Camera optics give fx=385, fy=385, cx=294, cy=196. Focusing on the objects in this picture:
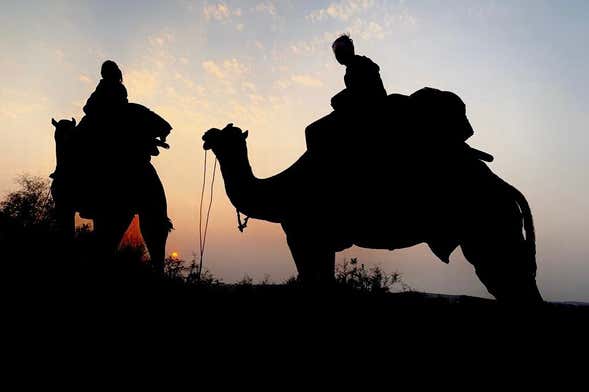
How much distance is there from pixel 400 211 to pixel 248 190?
2053mm

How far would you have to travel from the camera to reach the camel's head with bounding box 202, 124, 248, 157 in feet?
17.7

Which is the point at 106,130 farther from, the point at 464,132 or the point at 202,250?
the point at 464,132

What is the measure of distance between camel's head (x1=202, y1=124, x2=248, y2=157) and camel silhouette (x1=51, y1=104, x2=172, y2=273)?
2364 mm

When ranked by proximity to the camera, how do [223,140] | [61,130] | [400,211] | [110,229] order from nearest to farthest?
1. [400,211]
2. [223,140]
3. [110,229]
4. [61,130]


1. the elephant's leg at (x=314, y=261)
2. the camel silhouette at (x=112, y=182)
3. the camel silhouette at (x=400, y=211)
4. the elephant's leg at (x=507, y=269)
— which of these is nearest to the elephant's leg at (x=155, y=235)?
the camel silhouette at (x=112, y=182)

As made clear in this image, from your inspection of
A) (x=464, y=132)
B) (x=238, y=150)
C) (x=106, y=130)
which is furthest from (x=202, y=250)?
(x=464, y=132)

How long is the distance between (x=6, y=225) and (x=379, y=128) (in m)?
7.83

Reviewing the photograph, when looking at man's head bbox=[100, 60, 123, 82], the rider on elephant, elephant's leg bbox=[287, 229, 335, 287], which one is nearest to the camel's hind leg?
the rider on elephant

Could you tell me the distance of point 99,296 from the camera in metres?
3.67

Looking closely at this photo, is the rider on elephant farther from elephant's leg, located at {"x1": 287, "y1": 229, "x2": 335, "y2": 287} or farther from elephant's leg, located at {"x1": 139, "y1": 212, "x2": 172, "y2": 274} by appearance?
elephant's leg, located at {"x1": 287, "y1": 229, "x2": 335, "y2": 287}

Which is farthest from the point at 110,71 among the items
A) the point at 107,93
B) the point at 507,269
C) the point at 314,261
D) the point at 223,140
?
the point at 507,269

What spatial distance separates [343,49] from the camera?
5137 mm

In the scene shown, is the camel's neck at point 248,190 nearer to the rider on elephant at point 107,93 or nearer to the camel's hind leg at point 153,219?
the camel's hind leg at point 153,219

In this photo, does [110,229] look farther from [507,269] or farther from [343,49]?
[507,269]
